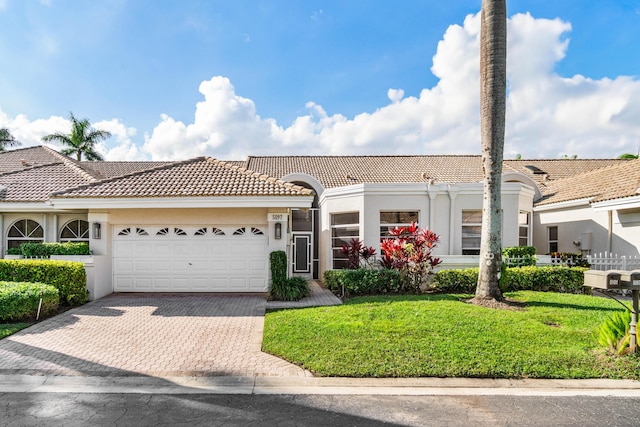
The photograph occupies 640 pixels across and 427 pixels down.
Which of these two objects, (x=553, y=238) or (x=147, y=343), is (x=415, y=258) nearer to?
(x=147, y=343)

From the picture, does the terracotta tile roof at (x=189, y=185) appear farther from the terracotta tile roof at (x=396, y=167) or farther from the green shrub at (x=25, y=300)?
the terracotta tile roof at (x=396, y=167)

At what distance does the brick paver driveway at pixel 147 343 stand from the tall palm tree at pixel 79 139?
31128 mm

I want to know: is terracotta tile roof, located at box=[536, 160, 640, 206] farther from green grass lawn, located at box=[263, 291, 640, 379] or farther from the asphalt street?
the asphalt street

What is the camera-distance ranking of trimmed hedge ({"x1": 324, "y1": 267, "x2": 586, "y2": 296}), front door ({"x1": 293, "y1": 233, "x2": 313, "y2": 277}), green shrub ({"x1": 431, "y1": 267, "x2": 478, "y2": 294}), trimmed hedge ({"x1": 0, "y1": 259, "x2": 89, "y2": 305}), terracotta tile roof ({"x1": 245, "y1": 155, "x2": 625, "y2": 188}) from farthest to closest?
terracotta tile roof ({"x1": 245, "y1": 155, "x2": 625, "y2": 188}) → front door ({"x1": 293, "y1": 233, "x2": 313, "y2": 277}) → green shrub ({"x1": 431, "y1": 267, "x2": 478, "y2": 294}) → trimmed hedge ({"x1": 324, "y1": 267, "x2": 586, "y2": 296}) → trimmed hedge ({"x1": 0, "y1": 259, "x2": 89, "y2": 305})

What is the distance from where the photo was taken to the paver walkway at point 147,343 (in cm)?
611

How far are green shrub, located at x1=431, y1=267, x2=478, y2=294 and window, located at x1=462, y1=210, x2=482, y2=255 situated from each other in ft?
10.2

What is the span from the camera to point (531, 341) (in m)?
6.86

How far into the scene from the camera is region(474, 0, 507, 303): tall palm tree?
9.59 m

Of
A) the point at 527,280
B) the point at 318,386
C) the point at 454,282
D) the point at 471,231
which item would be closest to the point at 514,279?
the point at 527,280

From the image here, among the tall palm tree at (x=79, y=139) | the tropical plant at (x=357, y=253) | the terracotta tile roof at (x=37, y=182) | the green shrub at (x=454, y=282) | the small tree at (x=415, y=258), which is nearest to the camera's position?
the small tree at (x=415, y=258)

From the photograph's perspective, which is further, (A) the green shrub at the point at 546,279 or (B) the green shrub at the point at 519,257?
(B) the green shrub at the point at 519,257

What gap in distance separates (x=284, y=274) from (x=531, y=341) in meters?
7.09

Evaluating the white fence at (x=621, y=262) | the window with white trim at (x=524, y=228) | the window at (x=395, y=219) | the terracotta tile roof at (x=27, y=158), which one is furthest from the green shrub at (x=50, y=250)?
the white fence at (x=621, y=262)

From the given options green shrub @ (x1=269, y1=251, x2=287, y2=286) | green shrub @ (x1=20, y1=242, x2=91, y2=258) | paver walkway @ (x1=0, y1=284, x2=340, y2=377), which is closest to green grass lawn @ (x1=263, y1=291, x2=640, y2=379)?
paver walkway @ (x1=0, y1=284, x2=340, y2=377)
